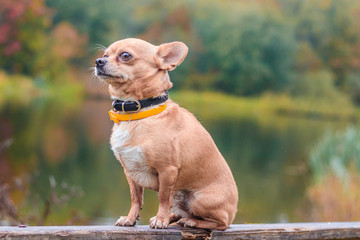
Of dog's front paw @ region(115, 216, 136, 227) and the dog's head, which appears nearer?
the dog's head

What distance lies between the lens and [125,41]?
9.27 ft

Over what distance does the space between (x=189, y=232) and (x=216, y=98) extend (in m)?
37.4

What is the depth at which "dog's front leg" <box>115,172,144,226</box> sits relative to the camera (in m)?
2.92

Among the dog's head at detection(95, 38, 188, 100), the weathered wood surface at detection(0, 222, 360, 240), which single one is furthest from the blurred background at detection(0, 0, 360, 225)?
the dog's head at detection(95, 38, 188, 100)

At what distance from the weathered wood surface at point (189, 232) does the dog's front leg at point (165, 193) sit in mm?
48

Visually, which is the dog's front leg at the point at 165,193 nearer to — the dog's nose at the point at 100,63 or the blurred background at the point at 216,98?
the dog's nose at the point at 100,63

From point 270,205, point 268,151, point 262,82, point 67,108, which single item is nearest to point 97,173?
point 270,205

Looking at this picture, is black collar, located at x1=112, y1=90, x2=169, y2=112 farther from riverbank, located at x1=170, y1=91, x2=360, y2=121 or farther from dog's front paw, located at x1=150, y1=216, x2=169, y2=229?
riverbank, located at x1=170, y1=91, x2=360, y2=121

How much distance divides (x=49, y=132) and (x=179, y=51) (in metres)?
18.2

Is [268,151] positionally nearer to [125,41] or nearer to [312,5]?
[125,41]

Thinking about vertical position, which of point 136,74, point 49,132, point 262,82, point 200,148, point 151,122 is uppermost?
point 136,74

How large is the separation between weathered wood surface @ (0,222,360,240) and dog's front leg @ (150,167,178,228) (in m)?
0.05

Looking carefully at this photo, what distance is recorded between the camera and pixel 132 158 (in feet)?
9.07

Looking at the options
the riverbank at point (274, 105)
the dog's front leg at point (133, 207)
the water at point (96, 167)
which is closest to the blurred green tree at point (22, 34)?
the water at point (96, 167)
